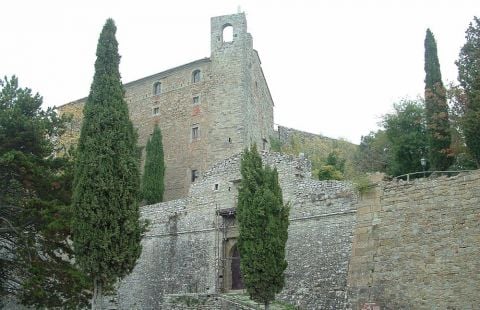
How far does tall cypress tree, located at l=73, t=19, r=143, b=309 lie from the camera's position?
14961mm

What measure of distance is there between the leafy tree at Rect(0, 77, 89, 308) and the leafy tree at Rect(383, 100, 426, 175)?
15042 millimetres

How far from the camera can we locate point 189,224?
85.7 feet

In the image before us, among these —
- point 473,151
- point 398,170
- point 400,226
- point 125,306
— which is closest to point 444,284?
Answer: point 400,226

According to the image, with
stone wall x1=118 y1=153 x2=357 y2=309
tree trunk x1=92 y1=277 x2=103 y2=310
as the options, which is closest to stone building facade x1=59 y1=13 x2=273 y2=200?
stone wall x1=118 y1=153 x2=357 y2=309

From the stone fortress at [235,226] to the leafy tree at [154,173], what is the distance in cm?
237

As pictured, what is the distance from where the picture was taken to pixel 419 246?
1264 cm

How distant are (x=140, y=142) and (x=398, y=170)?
1917 centimetres

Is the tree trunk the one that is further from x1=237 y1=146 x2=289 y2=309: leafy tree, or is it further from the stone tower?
the stone tower

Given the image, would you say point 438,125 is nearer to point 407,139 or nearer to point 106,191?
point 407,139

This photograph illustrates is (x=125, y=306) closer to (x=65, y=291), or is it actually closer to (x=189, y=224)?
(x=189, y=224)

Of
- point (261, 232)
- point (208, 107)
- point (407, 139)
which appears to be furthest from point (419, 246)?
point (208, 107)

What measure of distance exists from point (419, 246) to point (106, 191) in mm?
7824

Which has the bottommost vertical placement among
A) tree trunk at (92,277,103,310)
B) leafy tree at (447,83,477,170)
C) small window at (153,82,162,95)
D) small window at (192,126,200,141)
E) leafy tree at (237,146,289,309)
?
tree trunk at (92,277,103,310)

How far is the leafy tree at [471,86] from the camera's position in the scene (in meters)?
17.8
